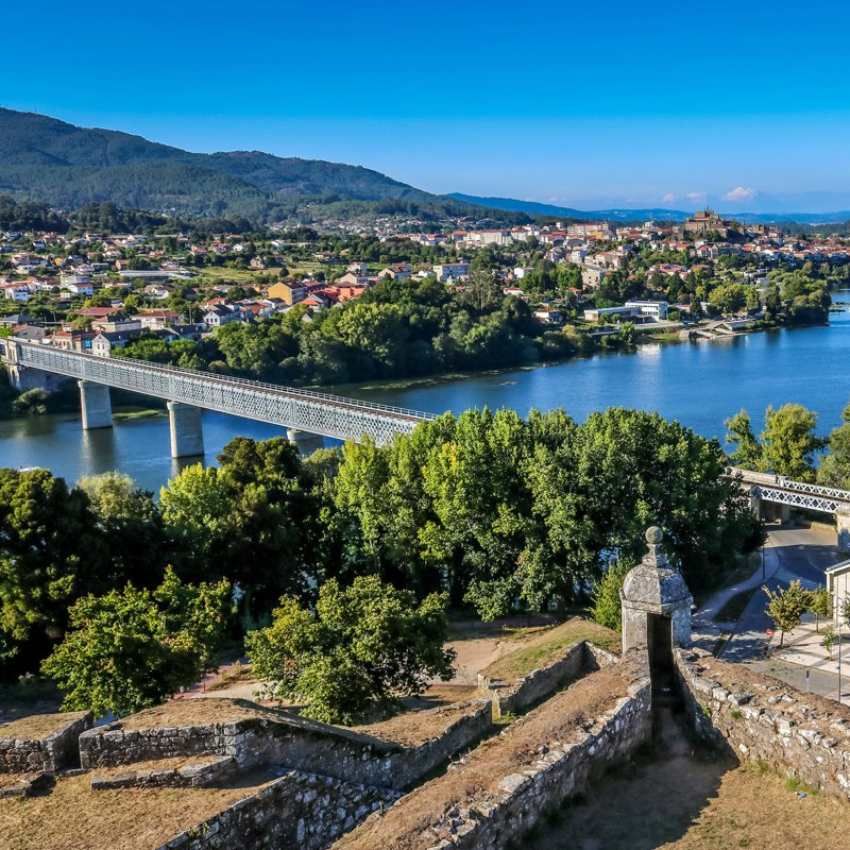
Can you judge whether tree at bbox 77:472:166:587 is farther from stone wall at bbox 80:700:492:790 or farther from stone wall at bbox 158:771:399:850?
stone wall at bbox 158:771:399:850

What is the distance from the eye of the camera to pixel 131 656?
12312 millimetres

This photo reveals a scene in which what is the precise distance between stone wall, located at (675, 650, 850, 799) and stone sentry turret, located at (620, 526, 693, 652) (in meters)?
0.41

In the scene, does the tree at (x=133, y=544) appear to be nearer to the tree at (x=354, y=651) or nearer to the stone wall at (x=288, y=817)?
the tree at (x=354, y=651)

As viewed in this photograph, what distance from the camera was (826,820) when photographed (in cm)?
637

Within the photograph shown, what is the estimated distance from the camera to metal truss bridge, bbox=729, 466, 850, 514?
2467 centimetres

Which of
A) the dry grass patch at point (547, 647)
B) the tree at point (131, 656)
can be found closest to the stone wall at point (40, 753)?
the tree at point (131, 656)

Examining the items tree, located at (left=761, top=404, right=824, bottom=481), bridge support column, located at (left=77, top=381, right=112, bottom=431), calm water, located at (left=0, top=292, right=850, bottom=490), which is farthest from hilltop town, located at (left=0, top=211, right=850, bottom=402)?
tree, located at (left=761, top=404, right=824, bottom=481)

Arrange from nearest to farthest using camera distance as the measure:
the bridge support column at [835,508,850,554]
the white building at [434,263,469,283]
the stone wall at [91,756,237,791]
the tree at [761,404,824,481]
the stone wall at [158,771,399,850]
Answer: the stone wall at [158,771,399,850] → the stone wall at [91,756,237,791] → the bridge support column at [835,508,850,554] → the tree at [761,404,824,481] → the white building at [434,263,469,283]

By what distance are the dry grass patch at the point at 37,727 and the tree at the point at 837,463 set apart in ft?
81.5

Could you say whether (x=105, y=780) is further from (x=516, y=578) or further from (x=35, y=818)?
(x=516, y=578)

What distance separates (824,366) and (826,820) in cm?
6137

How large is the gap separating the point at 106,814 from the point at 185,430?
42.1 meters

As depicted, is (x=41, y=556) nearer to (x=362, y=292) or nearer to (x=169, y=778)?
(x=169, y=778)

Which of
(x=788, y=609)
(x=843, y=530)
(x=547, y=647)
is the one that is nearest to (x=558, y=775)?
(x=547, y=647)
